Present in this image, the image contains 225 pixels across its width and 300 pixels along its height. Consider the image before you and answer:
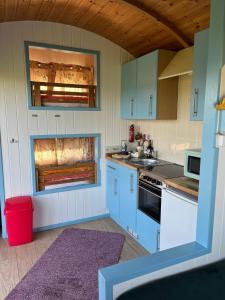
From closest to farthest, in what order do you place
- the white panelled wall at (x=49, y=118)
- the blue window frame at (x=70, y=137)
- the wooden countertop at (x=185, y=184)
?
1. the wooden countertop at (x=185, y=184)
2. the white panelled wall at (x=49, y=118)
3. the blue window frame at (x=70, y=137)

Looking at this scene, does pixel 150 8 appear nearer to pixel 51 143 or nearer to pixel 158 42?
pixel 158 42

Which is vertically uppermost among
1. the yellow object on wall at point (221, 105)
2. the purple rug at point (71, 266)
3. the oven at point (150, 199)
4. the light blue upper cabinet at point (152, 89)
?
the light blue upper cabinet at point (152, 89)

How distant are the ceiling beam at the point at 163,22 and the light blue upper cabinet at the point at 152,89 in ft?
0.58

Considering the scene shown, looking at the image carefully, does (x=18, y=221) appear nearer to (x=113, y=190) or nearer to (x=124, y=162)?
(x=113, y=190)

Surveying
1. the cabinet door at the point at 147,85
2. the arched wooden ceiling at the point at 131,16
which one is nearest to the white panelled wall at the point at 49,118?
the arched wooden ceiling at the point at 131,16

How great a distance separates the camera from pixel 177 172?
246cm

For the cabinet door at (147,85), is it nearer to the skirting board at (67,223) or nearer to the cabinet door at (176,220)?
the cabinet door at (176,220)

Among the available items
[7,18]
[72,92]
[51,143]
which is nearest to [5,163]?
[51,143]

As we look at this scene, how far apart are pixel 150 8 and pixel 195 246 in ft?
7.67

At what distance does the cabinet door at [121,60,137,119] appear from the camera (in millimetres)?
3098

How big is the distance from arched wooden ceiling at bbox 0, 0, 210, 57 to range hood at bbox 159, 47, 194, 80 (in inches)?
6.5

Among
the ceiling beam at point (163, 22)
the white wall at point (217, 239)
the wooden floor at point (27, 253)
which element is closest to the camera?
the white wall at point (217, 239)

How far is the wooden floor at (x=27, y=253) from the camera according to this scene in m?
2.18

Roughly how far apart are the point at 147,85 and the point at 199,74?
2.77ft
